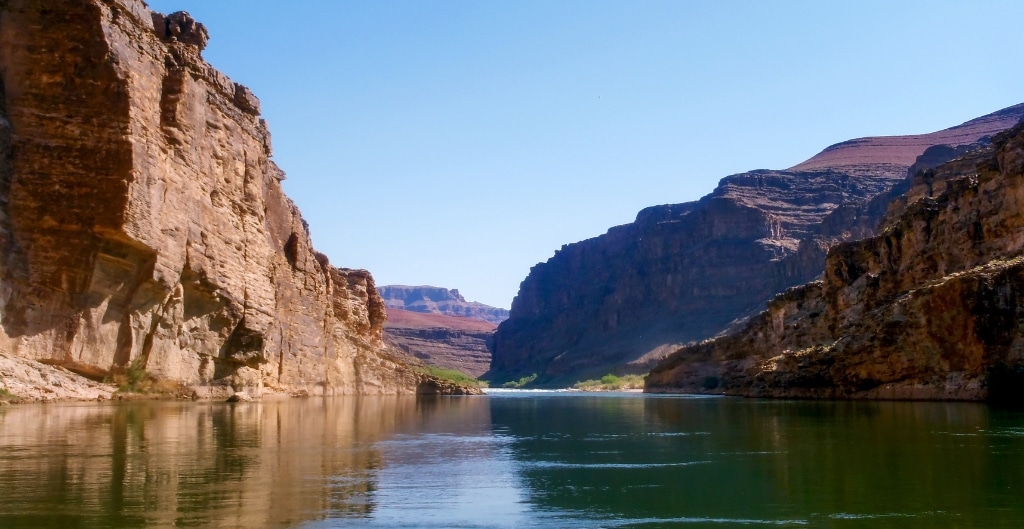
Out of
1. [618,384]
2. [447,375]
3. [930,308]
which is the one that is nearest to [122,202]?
[930,308]

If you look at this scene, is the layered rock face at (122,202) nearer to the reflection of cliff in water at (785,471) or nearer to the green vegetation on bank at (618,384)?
the reflection of cliff in water at (785,471)

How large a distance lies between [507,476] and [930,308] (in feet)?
105

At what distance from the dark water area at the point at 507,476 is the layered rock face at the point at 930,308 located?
14675 mm

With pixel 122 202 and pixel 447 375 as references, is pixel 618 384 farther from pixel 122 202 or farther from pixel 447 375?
Result: pixel 122 202

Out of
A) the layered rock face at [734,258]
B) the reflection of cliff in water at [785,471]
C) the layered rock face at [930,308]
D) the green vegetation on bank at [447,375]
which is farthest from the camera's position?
the layered rock face at [734,258]

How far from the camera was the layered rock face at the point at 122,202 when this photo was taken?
112 ft

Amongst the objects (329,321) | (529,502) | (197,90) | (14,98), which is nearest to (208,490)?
(529,502)

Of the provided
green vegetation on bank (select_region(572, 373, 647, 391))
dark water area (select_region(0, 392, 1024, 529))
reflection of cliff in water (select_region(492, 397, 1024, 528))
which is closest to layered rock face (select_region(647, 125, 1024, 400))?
reflection of cliff in water (select_region(492, 397, 1024, 528))

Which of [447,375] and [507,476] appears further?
[447,375]

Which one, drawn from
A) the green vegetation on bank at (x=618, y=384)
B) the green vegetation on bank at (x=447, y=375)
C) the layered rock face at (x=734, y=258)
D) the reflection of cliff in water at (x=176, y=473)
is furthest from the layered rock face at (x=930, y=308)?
the layered rock face at (x=734, y=258)

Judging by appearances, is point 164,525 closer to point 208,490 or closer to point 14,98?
point 208,490

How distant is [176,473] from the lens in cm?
1352

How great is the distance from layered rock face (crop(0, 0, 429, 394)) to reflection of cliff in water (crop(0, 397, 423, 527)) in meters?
10.8

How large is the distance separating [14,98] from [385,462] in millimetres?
26520
